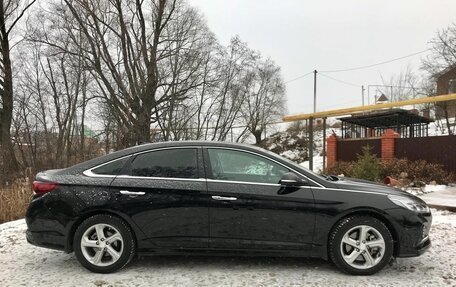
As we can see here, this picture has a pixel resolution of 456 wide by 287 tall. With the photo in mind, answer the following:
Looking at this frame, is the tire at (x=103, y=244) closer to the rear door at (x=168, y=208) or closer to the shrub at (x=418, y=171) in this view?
the rear door at (x=168, y=208)

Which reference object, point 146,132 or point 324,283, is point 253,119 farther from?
point 324,283

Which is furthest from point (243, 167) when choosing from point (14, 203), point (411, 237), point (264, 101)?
point (264, 101)

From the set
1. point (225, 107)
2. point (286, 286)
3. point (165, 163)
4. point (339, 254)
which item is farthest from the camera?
point (225, 107)

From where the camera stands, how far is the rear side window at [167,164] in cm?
496

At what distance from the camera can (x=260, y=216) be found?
4746mm

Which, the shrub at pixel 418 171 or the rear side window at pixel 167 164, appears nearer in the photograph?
the rear side window at pixel 167 164

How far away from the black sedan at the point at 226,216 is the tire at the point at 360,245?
1 cm

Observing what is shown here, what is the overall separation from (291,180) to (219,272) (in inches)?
51.8

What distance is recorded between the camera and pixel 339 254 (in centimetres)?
470

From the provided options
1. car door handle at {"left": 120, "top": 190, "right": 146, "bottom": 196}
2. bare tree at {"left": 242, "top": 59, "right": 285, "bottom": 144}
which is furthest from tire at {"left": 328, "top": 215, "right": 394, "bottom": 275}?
bare tree at {"left": 242, "top": 59, "right": 285, "bottom": 144}

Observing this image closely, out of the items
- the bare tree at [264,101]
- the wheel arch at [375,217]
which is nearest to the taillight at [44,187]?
the wheel arch at [375,217]

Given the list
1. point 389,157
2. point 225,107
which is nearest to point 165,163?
point 389,157

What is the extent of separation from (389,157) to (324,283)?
13.5 meters

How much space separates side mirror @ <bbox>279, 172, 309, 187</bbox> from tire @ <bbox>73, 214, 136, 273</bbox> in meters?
1.83
